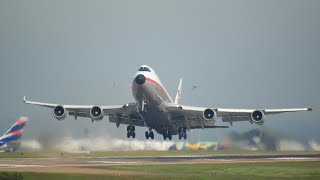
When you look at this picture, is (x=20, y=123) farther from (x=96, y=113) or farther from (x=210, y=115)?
(x=210, y=115)

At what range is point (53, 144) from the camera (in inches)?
3068

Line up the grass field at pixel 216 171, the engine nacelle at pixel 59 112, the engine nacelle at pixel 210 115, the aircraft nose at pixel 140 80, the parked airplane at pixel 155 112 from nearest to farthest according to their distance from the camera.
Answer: the grass field at pixel 216 171
the aircraft nose at pixel 140 80
the parked airplane at pixel 155 112
the engine nacelle at pixel 59 112
the engine nacelle at pixel 210 115

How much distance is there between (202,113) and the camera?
74.2m

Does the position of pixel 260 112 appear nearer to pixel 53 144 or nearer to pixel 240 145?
pixel 240 145

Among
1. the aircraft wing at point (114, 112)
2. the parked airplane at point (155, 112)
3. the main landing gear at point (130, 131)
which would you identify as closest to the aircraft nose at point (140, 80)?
the parked airplane at point (155, 112)

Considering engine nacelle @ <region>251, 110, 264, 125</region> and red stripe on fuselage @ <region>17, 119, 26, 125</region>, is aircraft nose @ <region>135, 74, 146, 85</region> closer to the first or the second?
engine nacelle @ <region>251, 110, 264, 125</region>

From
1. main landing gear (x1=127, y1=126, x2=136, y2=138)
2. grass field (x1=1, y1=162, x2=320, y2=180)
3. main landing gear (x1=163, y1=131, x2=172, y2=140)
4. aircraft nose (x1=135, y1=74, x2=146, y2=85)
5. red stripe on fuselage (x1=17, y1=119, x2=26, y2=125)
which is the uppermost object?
aircraft nose (x1=135, y1=74, x2=146, y2=85)

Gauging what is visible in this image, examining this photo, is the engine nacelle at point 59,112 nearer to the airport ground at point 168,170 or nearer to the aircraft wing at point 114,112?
the aircraft wing at point 114,112

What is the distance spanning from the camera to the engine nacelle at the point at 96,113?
2842 inches

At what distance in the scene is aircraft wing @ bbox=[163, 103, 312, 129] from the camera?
72.6m

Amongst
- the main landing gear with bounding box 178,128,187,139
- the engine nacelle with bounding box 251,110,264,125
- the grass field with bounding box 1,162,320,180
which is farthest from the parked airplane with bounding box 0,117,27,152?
the engine nacelle with bounding box 251,110,264,125

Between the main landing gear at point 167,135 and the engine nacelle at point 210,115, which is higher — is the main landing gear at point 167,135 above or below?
below

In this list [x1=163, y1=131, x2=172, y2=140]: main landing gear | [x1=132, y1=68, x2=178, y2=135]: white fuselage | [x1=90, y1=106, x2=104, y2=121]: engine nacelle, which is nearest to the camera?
[x1=132, y1=68, x2=178, y2=135]: white fuselage

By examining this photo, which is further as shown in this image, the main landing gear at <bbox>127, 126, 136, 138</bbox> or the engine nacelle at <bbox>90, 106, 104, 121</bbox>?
the main landing gear at <bbox>127, 126, 136, 138</bbox>
